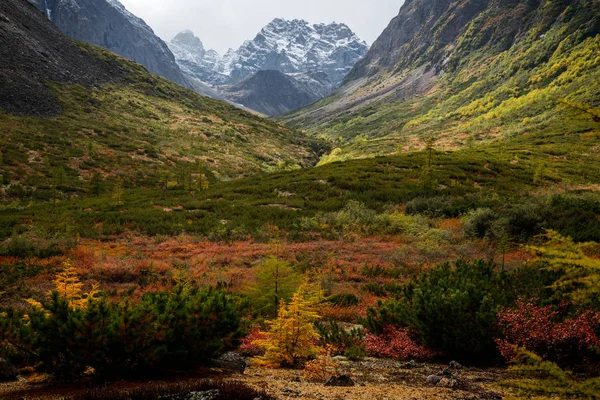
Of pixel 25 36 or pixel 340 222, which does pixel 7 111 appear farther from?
pixel 340 222

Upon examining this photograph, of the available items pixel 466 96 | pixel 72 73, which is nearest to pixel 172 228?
pixel 72 73

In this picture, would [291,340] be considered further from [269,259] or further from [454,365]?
[269,259]

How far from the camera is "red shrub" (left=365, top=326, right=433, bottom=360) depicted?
6363mm

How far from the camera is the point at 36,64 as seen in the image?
61.7m

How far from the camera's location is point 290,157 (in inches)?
2827

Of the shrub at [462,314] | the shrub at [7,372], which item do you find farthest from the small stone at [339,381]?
the shrub at [7,372]

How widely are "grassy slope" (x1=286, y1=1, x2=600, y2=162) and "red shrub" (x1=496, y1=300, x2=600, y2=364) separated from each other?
43.6 m

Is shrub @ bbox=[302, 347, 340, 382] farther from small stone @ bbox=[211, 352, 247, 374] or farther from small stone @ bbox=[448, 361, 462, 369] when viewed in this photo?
small stone @ bbox=[448, 361, 462, 369]

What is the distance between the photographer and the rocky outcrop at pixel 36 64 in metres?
51.7

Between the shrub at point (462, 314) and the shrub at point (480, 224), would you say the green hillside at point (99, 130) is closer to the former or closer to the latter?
the shrub at point (480, 224)

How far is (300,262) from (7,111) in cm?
5169

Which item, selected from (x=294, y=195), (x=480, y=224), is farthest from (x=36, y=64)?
(x=480, y=224)

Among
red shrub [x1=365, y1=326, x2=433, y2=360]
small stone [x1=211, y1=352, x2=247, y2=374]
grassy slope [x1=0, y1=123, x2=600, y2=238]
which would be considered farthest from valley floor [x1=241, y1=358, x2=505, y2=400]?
grassy slope [x1=0, y1=123, x2=600, y2=238]

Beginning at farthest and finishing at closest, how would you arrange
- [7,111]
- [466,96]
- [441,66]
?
[441,66]
[466,96]
[7,111]
